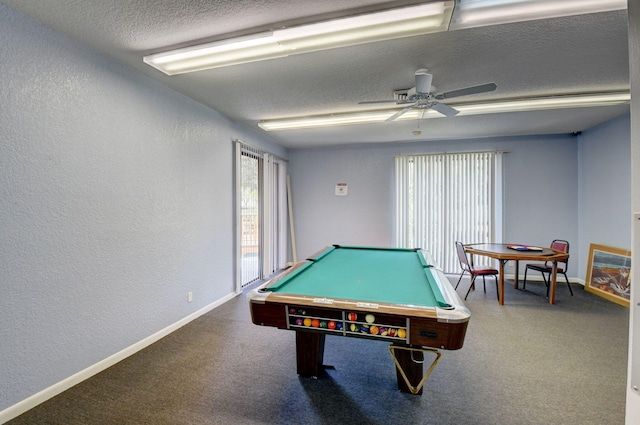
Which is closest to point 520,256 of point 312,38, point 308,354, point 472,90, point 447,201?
point 447,201

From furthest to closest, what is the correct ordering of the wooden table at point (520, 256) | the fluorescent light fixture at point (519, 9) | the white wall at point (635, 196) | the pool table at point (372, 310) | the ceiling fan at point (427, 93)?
the wooden table at point (520, 256)
the ceiling fan at point (427, 93)
the fluorescent light fixture at point (519, 9)
the pool table at point (372, 310)
the white wall at point (635, 196)

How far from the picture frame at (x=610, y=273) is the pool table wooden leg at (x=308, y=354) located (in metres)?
4.16

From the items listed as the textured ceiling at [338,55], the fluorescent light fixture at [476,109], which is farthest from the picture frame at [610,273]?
the fluorescent light fixture at [476,109]

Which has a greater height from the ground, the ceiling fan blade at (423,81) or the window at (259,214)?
the ceiling fan blade at (423,81)

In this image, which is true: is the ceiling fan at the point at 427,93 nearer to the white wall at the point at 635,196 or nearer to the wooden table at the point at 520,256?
the white wall at the point at 635,196

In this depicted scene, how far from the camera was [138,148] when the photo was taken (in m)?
2.53

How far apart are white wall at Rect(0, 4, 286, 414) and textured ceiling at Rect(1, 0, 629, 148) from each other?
0.85 feet

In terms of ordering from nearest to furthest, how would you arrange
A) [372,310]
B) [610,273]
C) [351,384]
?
[372,310], [351,384], [610,273]

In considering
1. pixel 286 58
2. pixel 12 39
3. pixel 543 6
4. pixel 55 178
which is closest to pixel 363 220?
pixel 286 58

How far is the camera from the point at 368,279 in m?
2.17

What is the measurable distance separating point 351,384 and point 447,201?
12.8 feet

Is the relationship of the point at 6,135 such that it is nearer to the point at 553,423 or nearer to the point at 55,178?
the point at 55,178

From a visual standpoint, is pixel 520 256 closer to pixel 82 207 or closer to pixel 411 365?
pixel 411 365

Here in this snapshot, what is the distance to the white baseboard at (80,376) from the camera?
1717 millimetres
